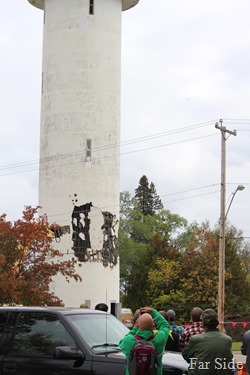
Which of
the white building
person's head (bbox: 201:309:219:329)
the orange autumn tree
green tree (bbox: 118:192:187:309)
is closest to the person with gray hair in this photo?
person's head (bbox: 201:309:219:329)

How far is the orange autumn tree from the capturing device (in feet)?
107

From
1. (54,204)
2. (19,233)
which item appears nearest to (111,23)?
(54,204)

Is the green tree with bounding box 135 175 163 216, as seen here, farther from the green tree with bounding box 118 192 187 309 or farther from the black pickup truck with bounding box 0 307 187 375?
the black pickup truck with bounding box 0 307 187 375

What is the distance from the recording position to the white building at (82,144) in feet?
171

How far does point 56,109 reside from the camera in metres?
53.1

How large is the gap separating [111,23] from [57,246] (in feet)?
52.8

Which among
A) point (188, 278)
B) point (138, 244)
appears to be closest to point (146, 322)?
point (188, 278)

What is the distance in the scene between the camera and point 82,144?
5206cm

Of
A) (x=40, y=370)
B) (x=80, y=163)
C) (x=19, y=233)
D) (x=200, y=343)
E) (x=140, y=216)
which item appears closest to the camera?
(x=200, y=343)

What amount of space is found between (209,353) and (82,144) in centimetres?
4345

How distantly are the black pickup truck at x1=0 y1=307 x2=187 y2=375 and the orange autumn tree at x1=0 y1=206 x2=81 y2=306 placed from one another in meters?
21.1

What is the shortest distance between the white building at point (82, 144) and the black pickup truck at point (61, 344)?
40.2 metres

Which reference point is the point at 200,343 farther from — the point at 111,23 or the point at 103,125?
the point at 111,23

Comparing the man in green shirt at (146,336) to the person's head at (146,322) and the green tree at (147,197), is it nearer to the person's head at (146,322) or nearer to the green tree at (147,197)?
the person's head at (146,322)
